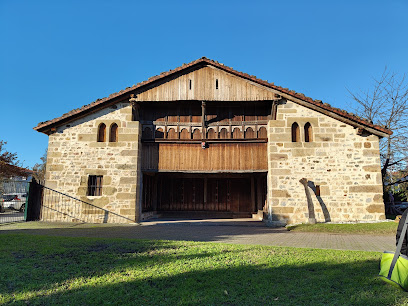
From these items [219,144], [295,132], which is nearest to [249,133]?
[219,144]

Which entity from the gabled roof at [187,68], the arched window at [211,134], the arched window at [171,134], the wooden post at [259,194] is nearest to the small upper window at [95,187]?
the gabled roof at [187,68]

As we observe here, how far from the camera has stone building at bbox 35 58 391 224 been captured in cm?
1184

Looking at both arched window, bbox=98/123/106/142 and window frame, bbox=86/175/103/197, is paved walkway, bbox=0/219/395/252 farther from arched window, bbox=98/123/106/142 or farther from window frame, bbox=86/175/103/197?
arched window, bbox=98/123/106/142

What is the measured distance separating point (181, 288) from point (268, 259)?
2.07m

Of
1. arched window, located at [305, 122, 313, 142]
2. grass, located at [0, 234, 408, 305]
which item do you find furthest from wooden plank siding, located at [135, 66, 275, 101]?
grass, located at [0, 234, 408, 305]

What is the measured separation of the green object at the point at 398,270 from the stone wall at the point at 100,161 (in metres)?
10.0

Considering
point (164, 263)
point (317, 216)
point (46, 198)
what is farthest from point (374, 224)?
point (46, 198)

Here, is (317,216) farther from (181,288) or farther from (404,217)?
(181,288)

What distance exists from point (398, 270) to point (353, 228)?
292 inches

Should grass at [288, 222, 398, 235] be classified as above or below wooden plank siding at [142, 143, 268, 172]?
below

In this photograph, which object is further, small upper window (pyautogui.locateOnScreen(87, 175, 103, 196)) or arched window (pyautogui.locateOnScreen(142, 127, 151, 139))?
arched window (pyautogui.locateOnScreen(142, 127, 151, 139))

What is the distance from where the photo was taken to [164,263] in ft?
15.3

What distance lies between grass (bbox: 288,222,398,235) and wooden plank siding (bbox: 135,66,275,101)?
18.3ft

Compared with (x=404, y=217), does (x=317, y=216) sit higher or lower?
lower
